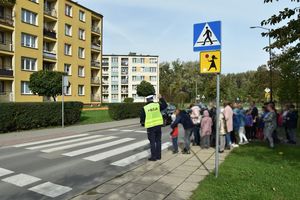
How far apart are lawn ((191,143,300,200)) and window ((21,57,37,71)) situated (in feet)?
110

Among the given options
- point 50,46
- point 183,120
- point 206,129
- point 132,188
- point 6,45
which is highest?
point 50,46

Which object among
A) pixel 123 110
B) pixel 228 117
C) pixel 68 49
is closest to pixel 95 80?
pixel 68 49

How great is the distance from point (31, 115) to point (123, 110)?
1056cm

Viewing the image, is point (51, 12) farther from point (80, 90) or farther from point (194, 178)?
point (194, 178)

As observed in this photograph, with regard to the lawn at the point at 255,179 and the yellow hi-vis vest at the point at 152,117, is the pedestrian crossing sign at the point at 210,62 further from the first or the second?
the yellow hi-vis vest at the point at 152,117

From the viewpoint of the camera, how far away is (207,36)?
676cm

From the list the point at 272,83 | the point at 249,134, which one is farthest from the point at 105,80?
the point at 249,134

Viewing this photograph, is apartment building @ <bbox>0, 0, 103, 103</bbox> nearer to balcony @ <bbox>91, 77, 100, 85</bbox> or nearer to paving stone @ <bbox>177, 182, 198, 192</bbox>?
balcony @ <bbox>91, 77, 100, 85</bbox>

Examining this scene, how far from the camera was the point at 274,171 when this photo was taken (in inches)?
284

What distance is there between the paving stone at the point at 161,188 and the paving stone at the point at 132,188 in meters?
0.15

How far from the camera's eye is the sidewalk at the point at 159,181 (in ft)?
18.5

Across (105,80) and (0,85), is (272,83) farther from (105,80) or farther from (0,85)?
(105,80)

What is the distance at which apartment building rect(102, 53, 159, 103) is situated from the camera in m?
98.2

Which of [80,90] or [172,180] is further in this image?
[80,90]
